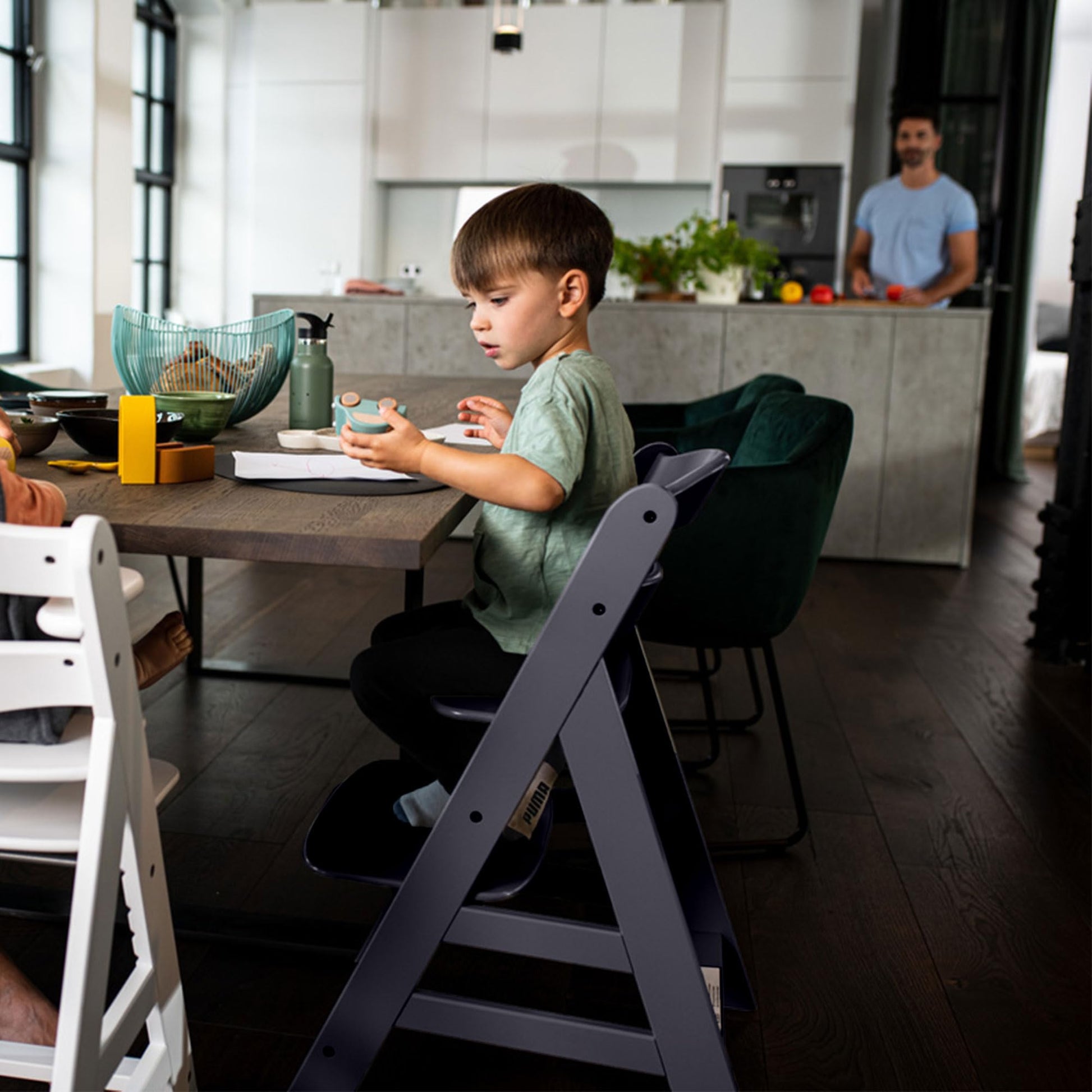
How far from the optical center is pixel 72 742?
1081mm

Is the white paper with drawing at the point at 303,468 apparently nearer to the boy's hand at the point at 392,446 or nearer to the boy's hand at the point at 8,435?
the boy's hand at the point at 392,446

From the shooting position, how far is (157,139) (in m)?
7.00

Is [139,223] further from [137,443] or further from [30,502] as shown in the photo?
[30,502]

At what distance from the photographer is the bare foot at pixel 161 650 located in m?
1.24

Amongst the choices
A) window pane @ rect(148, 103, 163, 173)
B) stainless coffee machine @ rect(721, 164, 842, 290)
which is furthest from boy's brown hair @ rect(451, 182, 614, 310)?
window pane @ rect(148, 103, 163, 173)

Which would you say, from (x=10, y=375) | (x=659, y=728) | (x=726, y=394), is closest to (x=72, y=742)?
(x=659, y=728)

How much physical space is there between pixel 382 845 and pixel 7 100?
5.41 meters

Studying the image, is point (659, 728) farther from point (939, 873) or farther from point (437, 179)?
point (437, 179)

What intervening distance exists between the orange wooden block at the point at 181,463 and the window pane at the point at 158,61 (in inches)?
251

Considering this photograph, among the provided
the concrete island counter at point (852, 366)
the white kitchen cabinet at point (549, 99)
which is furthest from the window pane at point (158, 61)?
the concrete island counter at point (852, 366)

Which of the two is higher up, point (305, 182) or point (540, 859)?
point (305, 182)

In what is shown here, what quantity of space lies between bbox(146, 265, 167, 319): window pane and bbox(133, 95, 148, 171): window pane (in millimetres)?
594

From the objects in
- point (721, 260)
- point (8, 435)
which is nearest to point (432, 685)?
point (8, 435)

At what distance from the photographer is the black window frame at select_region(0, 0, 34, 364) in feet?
18.0
